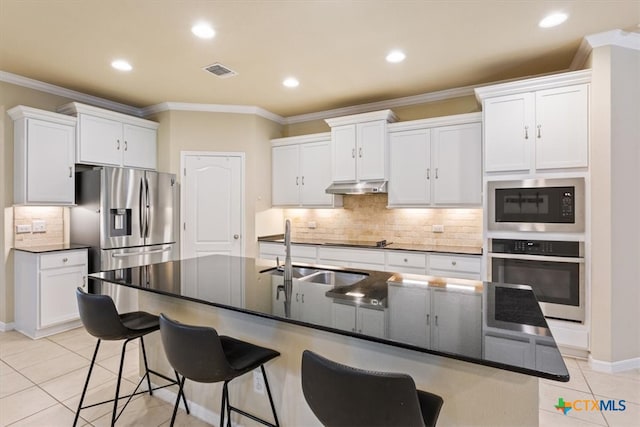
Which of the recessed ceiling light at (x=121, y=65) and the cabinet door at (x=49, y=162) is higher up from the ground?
the recessed ceiling light at (x=121, y=65)

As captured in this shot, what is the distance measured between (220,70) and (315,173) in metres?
1.78

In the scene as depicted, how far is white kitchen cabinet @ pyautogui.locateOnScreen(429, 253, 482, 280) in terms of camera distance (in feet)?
11.1

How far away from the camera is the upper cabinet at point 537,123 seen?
2.92 metres

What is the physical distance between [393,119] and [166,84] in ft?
8.88

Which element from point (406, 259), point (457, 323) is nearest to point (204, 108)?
point (406, 259)

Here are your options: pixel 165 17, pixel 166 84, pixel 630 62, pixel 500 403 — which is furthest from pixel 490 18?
pixel 166 84

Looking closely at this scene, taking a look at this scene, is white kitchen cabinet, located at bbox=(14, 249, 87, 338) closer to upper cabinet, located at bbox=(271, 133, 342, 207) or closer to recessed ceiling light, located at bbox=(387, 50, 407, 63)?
upper cabinet, located at bbox=(271, 133, 342, 207)

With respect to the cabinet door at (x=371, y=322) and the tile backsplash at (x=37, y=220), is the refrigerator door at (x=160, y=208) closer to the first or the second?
the tile backsplash at (x=37, y=220)

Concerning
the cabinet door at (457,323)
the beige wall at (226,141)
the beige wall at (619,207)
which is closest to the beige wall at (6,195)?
the beige wall at (226,141)

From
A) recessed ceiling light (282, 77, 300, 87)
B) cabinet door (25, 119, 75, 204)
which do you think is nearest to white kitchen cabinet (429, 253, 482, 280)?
recessed ceiling light (282, 77, 300, 87)

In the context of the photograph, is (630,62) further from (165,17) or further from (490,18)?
(165,17)

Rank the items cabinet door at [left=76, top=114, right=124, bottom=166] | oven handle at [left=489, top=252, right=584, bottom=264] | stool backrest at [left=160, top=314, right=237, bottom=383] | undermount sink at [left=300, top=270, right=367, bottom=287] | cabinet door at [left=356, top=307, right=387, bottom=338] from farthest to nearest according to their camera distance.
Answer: cabinet door at [left=76, top=114, right=124, bottom=166]
oven handle at [left=489, top=252, right=584, bottom=264]
undermount sink at [left=300, top=270, right=367, bottom=287]
stool backrest at [left=160, top=314, right=237, bottom=383]
cabinet door at [left=356, top=307, right=387, bottom=338]

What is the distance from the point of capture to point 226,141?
466 cm

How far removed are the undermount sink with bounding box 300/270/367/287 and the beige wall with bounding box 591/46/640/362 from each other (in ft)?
7.04
